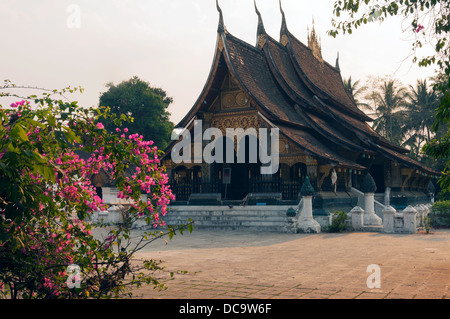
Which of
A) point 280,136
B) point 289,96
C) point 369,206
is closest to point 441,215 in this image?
Answer: point 369,206

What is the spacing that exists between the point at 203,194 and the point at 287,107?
576 centimetres

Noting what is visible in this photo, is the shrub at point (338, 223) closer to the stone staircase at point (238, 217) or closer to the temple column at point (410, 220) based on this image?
the stone staircase at point (238, 217)

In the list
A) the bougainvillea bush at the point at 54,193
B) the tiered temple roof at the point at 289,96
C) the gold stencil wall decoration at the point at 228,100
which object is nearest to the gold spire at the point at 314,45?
the tiered temple roof at the point at 289,96

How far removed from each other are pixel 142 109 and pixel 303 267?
131 feet

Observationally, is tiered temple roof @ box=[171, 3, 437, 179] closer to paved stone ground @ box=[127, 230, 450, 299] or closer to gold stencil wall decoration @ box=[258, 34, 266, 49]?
gold stencil wall decoration @ box=[258, 34, 266, 49]

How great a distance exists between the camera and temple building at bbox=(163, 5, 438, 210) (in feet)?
59.4

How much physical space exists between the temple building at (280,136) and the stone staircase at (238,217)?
130 cm

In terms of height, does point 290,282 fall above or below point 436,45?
below

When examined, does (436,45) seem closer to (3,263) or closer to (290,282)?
(290,282)

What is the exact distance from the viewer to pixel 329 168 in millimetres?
17703

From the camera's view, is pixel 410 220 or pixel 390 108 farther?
pixel 390 108

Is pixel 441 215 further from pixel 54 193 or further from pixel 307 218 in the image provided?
pixel 54 193

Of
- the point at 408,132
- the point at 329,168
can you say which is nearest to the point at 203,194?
the point at 329,168

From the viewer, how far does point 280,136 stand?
18.3m
